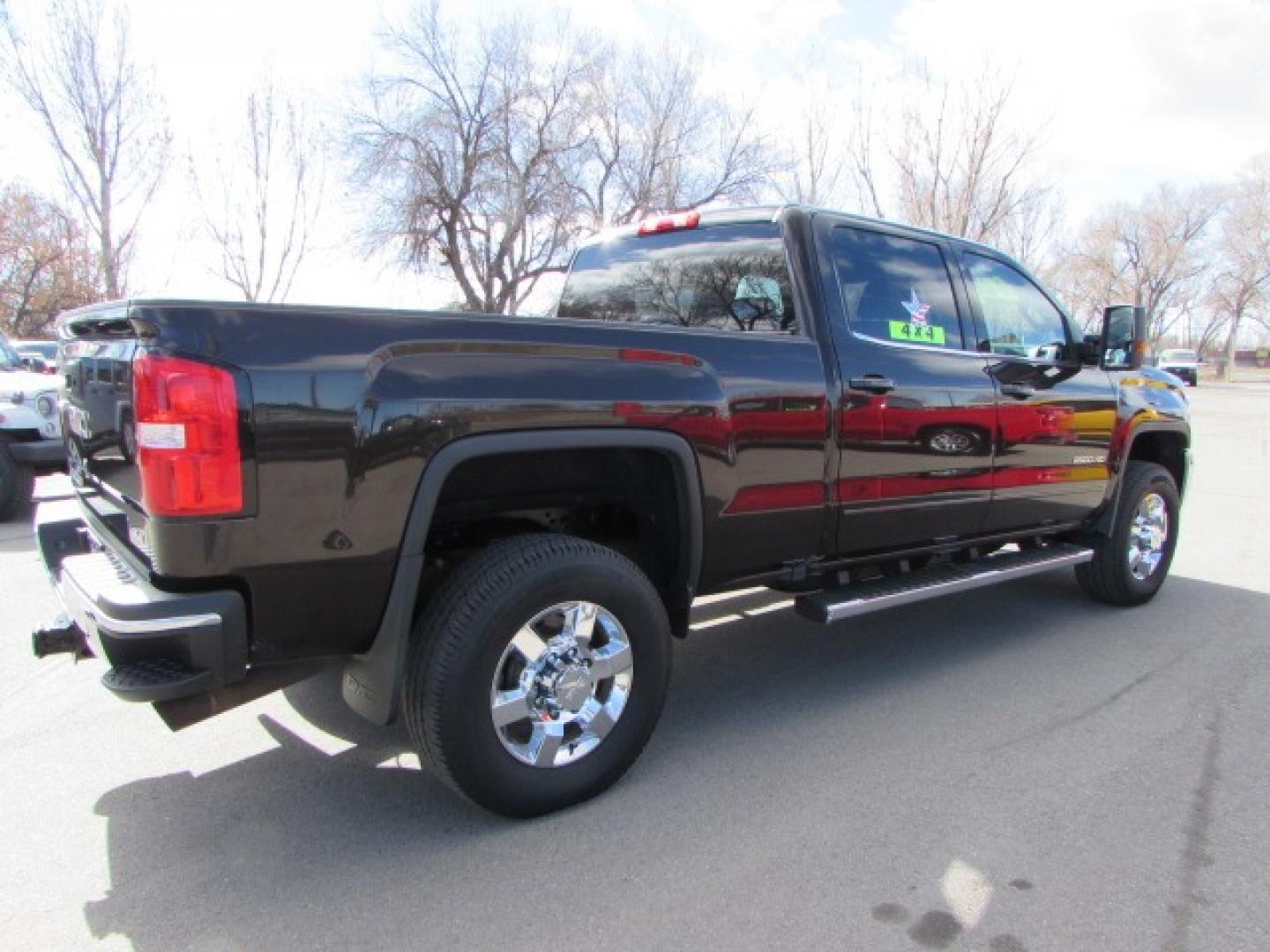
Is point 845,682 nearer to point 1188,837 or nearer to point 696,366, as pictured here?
point 1188,837

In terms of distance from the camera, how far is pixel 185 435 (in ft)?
6.64

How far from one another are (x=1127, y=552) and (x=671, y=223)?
3.39m

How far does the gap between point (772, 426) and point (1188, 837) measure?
1867mm

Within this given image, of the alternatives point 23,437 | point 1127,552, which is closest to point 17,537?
point 23,437

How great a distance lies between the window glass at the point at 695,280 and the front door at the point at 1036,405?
1.25 metres

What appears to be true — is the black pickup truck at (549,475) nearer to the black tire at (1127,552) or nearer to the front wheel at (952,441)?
the front wheel at (952,441)

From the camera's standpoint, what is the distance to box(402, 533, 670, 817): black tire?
2.45m

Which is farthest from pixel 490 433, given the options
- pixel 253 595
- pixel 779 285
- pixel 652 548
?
pixel 779 285

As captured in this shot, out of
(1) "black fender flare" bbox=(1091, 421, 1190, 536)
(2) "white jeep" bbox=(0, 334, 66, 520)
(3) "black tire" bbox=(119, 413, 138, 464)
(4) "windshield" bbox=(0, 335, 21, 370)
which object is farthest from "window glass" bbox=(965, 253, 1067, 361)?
(4) "windshield" bbox=(0, 335, 21, 370)

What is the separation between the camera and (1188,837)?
264 cm

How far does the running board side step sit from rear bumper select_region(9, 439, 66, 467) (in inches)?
278

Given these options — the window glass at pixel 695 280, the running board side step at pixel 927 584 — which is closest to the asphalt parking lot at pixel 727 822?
the running board side step at pixel 927 584

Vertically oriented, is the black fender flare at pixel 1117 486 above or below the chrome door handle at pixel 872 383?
below

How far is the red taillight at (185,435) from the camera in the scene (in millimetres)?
2021
